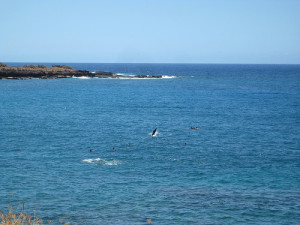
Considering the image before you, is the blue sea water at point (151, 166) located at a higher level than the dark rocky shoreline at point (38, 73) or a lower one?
lower

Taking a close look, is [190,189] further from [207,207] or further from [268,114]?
[268,114]

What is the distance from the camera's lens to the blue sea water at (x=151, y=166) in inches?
972

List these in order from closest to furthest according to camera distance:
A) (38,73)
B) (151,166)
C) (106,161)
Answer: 1. (151,166)
2. (106,161)
3. (38,73)

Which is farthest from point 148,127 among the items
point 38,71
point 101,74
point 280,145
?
point 101,74

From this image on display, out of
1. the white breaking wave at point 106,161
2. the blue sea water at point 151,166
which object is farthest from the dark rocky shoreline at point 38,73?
the white breaking wave at point 106,161

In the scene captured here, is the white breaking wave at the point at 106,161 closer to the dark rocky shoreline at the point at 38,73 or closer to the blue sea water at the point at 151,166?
the blue sea water at the point at 151,166

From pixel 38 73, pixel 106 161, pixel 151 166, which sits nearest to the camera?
pixel 151 166

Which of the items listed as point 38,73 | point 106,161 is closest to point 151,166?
point 106,161

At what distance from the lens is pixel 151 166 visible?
34531 millimetres

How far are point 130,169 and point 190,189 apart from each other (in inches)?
277

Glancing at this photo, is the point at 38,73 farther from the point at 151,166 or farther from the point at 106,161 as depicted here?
the point at 151,166

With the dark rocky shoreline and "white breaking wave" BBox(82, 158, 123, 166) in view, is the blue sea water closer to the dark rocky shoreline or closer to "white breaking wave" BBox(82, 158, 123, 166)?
"white breaking wave" BBox(82, 158, 123, 166)

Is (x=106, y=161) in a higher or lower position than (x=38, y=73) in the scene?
lower

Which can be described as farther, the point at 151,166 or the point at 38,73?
the point at 38,73
